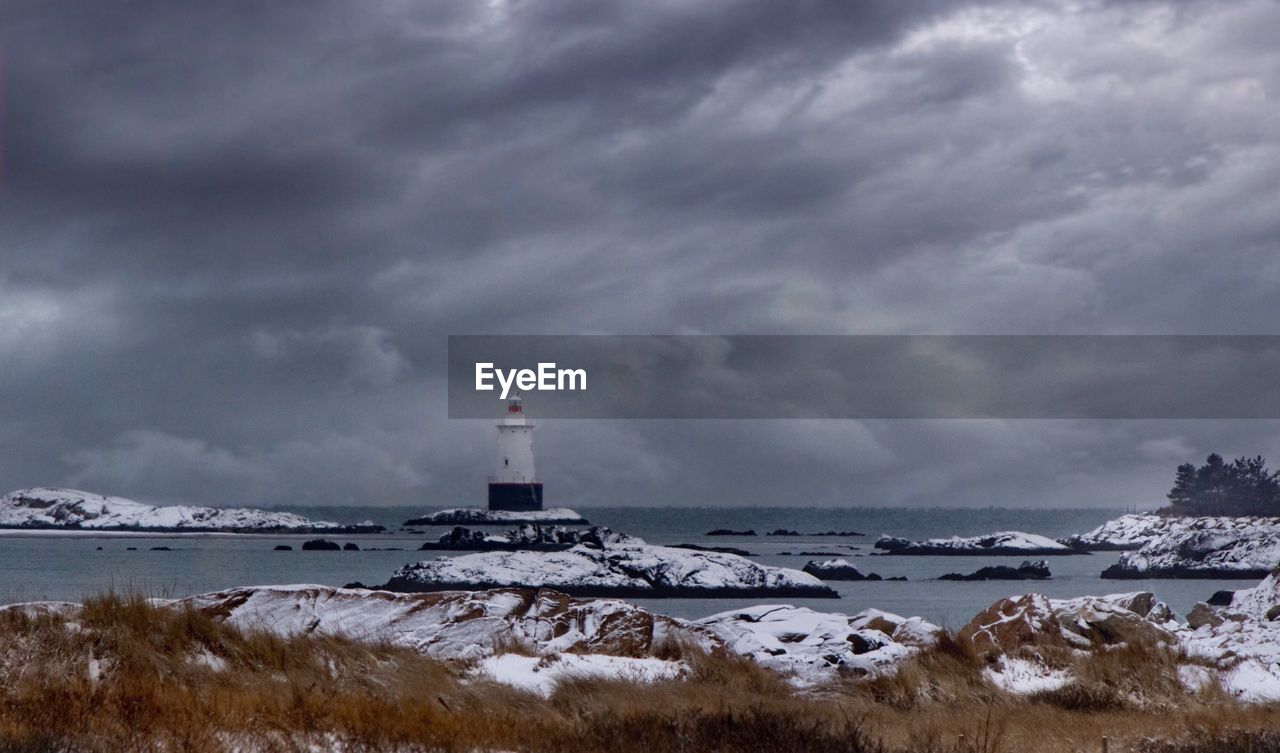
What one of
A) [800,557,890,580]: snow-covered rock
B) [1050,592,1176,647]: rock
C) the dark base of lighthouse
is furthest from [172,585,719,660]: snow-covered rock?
the dark base of lighthouse

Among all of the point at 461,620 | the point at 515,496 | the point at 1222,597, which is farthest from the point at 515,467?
the point at 461,620

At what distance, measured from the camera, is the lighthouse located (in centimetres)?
7225

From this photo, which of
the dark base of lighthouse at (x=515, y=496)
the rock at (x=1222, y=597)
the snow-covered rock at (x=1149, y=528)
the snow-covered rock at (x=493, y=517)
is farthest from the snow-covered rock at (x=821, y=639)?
the snow-covered rock at (x=493, y=517)

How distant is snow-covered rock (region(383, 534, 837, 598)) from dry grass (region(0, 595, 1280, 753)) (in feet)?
88.9

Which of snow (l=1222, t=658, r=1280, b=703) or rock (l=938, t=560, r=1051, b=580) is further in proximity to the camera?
rock (l=938, t=560, r=1051, b=580)

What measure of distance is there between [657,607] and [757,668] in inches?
940

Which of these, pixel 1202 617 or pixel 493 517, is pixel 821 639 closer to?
pixel 1202 617

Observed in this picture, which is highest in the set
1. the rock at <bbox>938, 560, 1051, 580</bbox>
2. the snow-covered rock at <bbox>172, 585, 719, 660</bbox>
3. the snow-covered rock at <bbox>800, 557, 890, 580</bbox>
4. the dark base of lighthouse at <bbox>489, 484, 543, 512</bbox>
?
the dark base of lighthouse at <bbox>489, 484, 543, 512</bbox>

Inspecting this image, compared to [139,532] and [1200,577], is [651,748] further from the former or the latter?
[139,532]

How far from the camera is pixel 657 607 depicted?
38219mm

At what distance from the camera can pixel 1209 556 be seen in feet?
183

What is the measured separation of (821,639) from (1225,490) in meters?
58.0

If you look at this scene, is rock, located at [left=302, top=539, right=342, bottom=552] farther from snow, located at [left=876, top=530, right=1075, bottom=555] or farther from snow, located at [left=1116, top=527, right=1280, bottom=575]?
snow, located at [left=1116, top=527, right=1280, bottom=575]

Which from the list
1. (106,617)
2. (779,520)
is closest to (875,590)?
(106,617)
